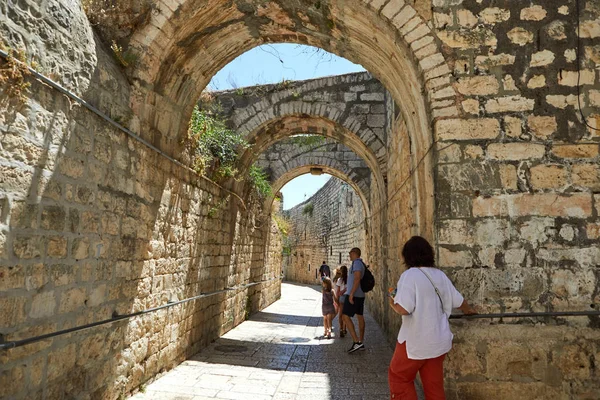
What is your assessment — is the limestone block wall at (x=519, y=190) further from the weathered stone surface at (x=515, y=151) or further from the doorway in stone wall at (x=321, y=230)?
the doorway in stone wall at (x=321, y=230)

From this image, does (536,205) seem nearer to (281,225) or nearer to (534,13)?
(534,13)

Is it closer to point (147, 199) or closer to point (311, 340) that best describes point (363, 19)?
point (147, 199)

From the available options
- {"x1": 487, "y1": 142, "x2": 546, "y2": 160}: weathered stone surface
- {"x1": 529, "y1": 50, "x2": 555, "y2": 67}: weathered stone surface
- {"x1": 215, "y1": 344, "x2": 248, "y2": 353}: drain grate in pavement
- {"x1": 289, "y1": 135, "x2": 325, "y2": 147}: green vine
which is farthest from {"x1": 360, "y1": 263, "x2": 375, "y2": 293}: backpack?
→ {"x1": 289, "y1": 135, "x2": 325, "y2": 147}: green vine

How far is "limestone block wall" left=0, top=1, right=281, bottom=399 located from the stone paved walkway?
394mm

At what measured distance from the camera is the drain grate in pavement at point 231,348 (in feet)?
19.6

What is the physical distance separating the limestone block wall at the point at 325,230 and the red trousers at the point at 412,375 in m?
8.71

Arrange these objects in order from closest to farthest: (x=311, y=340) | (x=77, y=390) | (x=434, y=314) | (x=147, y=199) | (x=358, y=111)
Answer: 1. (x=434, y=314)
2. (x=77, y=390)
3. (x=147, y=199)
4. (x=311, y=340)
5. (x=358, y=111)

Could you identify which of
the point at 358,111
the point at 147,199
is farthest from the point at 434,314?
the point at 358,111

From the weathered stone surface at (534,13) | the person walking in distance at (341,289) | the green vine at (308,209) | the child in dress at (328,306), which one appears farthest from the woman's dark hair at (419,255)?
the green vine at (308,209)

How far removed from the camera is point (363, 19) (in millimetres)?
3902

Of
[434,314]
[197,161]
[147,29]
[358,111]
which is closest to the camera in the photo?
[434,314]

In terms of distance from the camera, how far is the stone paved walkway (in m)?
4.04

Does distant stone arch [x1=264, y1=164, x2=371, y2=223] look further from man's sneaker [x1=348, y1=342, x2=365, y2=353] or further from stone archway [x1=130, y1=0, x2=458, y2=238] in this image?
stone archway [x1=130, y1=0, x2=458, y2=238]

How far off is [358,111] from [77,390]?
707 centimetres
